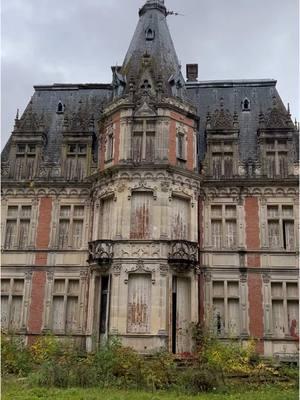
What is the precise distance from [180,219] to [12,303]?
8.91 meters

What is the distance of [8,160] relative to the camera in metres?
26.8

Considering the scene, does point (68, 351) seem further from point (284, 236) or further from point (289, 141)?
point (289, 141)

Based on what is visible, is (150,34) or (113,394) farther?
(150,34)

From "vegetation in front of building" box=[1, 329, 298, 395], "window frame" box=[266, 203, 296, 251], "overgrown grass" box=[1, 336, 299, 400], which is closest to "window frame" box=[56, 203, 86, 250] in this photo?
"vegetation in front of building" box=[1, 329, 298, 395]

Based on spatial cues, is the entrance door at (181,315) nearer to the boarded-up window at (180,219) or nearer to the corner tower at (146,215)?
the corner tower at (146,215)

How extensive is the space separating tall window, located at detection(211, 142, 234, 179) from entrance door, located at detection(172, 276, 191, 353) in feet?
19.2

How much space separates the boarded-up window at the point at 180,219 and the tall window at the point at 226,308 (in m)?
2.81

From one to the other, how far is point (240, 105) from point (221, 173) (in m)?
5.30

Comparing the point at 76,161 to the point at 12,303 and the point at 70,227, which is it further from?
the point at 12,303

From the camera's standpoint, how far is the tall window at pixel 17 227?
25.2 meters

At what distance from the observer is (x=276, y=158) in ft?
83.9

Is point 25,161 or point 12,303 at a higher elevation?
point 25,161

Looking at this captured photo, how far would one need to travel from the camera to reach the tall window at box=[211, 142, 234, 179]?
25.5 metres

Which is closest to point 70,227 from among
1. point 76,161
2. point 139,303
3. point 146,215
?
point 76,161
